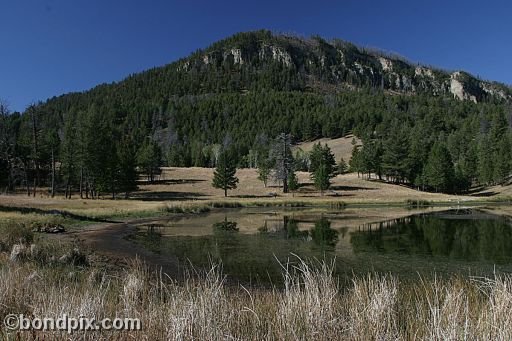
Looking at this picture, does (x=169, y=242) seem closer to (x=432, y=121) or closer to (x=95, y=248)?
(x=95, y=248)

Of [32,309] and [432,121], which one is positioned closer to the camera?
[32,309]

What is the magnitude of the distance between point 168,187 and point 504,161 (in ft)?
262

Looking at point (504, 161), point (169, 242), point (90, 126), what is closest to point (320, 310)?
point (169, 242)

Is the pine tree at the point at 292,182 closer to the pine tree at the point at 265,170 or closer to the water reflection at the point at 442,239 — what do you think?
the pine tree at the point at 265,170

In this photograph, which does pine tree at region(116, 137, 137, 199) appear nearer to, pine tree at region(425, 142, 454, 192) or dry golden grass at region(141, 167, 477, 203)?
dry golden grass at region(141, 167, 477, 203)

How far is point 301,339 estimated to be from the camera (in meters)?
5.55

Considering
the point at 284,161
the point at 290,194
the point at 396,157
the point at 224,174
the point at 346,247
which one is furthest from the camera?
the point at 396,157

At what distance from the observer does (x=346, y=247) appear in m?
27.8

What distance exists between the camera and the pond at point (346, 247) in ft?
66.6

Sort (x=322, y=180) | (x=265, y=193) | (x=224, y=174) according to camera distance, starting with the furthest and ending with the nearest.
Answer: (x=265, y=193) < (x=224, y=174) < (x=322, y=180)

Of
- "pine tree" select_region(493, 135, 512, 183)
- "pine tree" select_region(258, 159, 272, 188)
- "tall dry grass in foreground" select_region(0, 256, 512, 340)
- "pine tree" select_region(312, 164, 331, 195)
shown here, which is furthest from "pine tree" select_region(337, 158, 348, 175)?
"tall dry grass in foreground" select_region(0, 256, 512, 340)

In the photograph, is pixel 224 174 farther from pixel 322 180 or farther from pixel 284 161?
pixel 322 180

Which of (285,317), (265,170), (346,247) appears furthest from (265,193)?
(285,317)

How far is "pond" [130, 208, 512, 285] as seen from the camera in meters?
20.3
